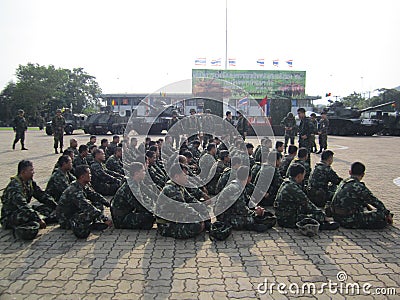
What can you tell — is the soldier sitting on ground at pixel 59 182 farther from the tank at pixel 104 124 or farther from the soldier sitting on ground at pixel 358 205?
the tank at pixel 104 124

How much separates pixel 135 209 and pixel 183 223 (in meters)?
0.93

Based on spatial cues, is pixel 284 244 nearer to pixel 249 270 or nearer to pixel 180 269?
pixel 249 270

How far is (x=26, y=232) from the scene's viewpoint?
4.91 m

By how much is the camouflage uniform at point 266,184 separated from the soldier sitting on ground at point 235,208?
1173 mm

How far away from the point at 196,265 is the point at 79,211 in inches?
80.8

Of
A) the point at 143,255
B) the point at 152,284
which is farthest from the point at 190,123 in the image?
the point at 152,284

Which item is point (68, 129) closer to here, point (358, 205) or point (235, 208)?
point (235, 208)

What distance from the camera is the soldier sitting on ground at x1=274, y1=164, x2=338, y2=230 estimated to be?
5375mm

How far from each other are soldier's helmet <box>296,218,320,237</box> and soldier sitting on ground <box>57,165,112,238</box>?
2.83 m

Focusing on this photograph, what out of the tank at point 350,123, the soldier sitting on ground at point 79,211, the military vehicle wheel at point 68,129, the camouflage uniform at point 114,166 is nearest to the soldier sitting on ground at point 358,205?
Result: the soldier sitting on ground at point 79,211

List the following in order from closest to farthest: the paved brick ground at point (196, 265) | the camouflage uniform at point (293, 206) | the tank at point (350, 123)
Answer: the paved brick ground at point (196, 265) → the camouflage uniform at point (293, 206) → the tank at point (350, 123)

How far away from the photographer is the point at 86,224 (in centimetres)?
505

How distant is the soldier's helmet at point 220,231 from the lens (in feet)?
16.3

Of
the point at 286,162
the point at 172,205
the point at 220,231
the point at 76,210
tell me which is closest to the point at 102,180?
the point at 76,210
